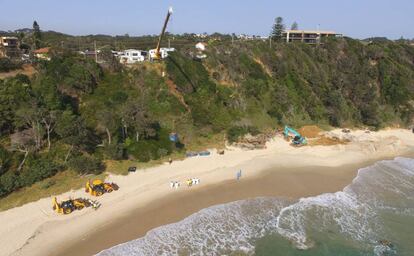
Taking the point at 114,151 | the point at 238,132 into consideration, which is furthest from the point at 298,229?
the point at 114,151

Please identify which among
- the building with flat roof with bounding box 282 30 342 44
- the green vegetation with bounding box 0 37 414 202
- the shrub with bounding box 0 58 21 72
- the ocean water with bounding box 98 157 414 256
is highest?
the building with flat roof with bounding box 282 30 342 44

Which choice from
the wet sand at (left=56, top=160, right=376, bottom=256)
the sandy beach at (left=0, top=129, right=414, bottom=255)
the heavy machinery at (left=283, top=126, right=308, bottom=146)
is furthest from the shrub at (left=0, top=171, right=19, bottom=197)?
the heavy machinery at (left=283, top=126, right=308, bottom=146)

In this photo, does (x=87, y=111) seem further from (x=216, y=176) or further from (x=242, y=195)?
(x=242, y=195)

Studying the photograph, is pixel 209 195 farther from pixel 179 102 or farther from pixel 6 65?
pixel 6 65

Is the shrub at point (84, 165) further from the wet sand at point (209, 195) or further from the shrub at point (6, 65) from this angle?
the shrub at point (6, 65)

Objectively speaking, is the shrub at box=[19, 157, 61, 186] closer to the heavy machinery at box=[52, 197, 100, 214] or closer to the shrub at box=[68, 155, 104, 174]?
the shrub at box=[68, 155, 104, 174]

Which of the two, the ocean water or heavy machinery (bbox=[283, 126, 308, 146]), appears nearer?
the ocean water

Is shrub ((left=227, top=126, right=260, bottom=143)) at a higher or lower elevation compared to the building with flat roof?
lower
